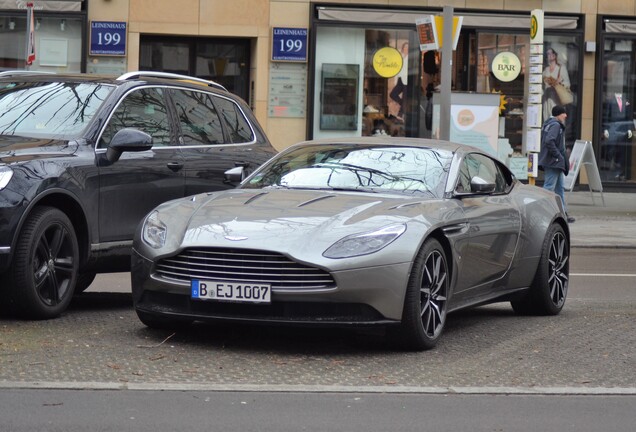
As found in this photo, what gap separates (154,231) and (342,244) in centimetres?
123

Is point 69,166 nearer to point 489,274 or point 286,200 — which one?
point 286,200

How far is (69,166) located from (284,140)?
55.4 feet

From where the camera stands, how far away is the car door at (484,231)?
8.37 meters

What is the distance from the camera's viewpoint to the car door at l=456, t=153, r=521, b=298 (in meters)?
8.37

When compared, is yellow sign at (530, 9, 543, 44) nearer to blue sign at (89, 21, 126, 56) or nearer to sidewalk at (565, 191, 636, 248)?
sidewalk at (565, 191, 636, 248)

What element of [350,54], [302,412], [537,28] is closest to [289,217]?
[302,412]

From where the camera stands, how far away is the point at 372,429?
5637mm

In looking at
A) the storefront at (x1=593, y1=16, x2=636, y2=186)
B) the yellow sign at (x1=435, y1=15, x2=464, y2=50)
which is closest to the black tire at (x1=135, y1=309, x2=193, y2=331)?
the yellow sign at (x1=435, y1=15, x2=464, y2=50)

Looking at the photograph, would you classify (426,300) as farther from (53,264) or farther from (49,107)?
(49,107)

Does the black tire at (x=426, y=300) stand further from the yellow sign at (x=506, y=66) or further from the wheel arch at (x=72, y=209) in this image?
the yellow sign at (x=506, y=66)

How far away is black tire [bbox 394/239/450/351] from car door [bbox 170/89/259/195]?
106 inches

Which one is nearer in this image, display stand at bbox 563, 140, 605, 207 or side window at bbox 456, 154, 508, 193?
side window at bbox 456, 154, 508, 193

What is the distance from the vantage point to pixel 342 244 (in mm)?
7312

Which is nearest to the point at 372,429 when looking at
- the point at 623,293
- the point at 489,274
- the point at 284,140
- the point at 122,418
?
the point at 122,418
